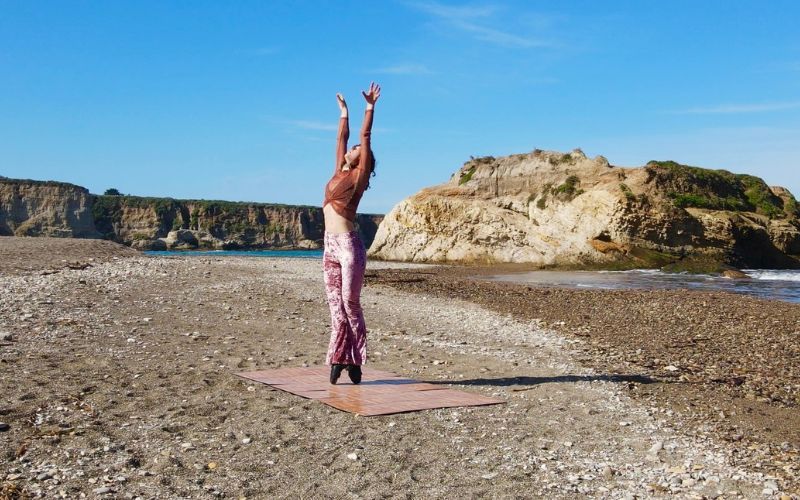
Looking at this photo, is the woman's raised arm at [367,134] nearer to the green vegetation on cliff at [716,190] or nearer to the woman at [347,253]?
the woman at [347,253]

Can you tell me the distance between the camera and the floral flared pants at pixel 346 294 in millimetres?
8008

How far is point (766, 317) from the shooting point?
52.6 feet

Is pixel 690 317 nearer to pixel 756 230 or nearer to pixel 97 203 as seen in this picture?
pixel 756 230

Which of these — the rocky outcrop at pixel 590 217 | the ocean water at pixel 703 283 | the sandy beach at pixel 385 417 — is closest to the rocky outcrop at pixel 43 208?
the rocky outcrop at pixel 590 217

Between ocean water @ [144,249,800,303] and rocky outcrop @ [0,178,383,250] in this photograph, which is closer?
ocean water @ [144,249,800,303]

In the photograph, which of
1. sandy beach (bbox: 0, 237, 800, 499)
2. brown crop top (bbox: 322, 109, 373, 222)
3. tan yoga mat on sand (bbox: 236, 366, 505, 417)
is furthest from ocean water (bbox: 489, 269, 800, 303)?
brown crop top (bbox: 322, 109, 373, 222)

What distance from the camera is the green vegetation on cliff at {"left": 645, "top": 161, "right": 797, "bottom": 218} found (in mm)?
46312

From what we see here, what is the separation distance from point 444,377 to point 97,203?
134201 mm

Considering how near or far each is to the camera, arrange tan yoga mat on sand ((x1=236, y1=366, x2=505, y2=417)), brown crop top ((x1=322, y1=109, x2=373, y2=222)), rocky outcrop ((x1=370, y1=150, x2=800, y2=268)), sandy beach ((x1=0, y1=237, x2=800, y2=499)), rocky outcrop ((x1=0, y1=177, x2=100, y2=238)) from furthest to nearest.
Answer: rocky outcrop ((x1=0, y1=177, x2=100, y2=238))
rocky outcrop ((x1=370, y1=150, x2=800, y2=268))
brown crop top ((x1=322, y1=109, x2=373, y2=222))
tan yoga mat on sand ((x1=236, y1=366, x2=505, y2=417))
sandy beach ((x1=0, y1=237, x2=800, y2=499))

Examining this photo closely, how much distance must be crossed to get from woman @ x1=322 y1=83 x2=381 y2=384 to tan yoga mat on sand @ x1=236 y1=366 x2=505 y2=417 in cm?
32

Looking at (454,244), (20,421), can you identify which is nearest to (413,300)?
(20,421)

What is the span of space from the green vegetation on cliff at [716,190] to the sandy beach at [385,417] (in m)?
32.8

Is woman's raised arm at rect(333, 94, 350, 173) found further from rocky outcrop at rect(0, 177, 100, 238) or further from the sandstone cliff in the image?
the sandstone cliff

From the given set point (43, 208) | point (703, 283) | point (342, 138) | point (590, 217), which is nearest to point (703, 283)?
point (703, 283)
